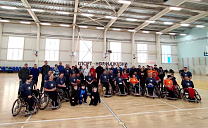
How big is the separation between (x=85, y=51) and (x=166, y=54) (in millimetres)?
11502

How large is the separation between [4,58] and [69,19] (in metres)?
8.25

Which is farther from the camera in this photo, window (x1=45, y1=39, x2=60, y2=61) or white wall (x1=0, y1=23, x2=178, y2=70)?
window (x1=45, y1=39, x2=60, y2=61)

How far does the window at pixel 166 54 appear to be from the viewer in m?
15.6

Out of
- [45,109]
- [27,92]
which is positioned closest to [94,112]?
[45,109]

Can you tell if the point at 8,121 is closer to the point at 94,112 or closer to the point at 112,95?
the point at 94,112

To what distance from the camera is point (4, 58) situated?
1191 centimetres

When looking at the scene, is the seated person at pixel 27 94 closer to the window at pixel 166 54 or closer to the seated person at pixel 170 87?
the seated person at pixel 170 87

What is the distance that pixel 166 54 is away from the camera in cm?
1577

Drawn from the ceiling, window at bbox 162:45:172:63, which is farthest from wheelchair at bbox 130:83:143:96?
window at bbox 162:45:172:63

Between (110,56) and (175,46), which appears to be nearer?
(110,56)

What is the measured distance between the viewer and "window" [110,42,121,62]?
14172mm

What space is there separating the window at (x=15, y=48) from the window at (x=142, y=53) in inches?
558

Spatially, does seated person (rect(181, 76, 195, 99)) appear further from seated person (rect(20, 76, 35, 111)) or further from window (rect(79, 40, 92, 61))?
window (rect(79, 40, 92, 61))

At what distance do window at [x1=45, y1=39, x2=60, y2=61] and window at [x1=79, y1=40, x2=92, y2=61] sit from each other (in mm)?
2696
